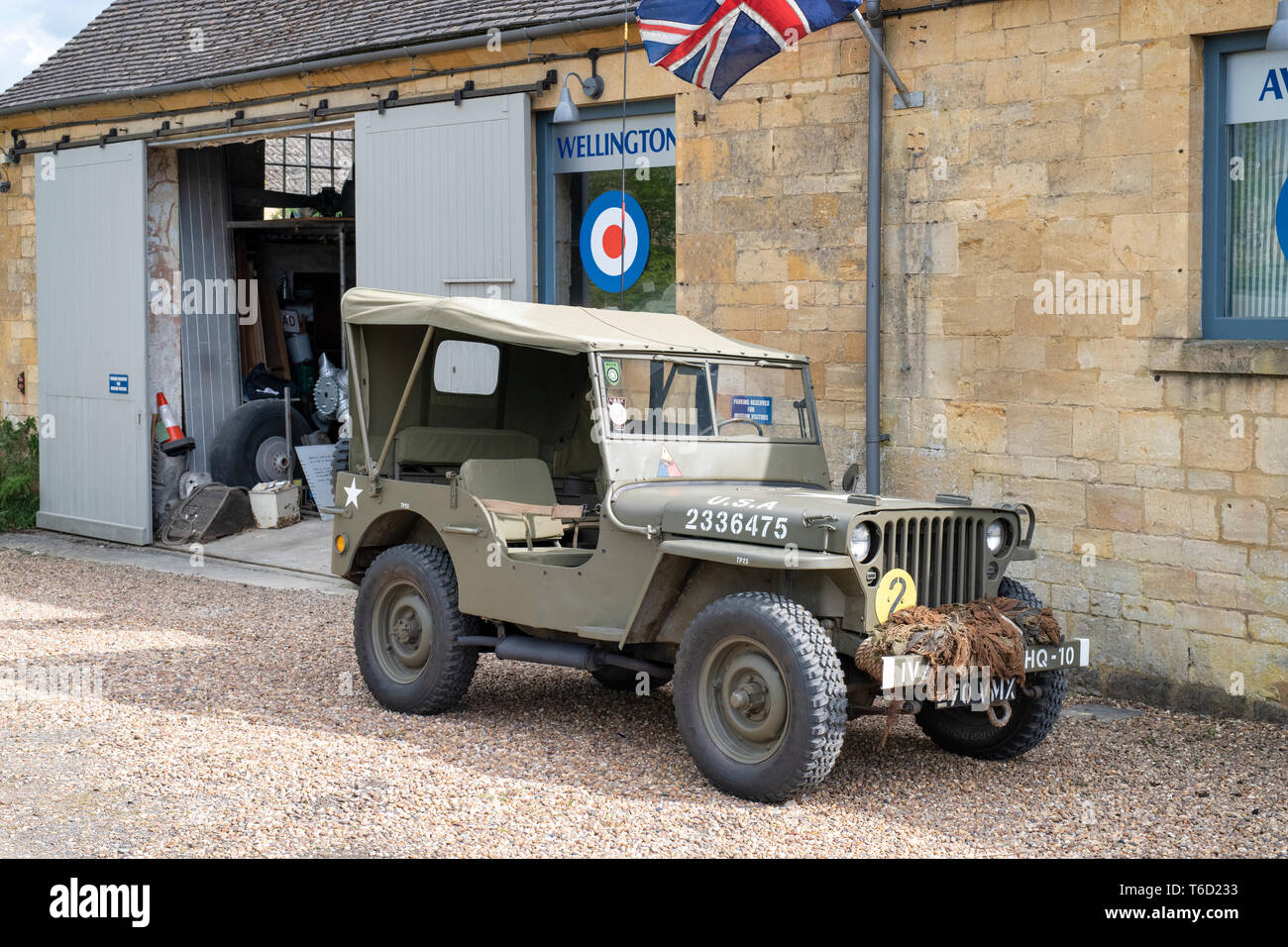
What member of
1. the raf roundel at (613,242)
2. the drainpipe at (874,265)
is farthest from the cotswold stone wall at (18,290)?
the drainpipe at (874,265)

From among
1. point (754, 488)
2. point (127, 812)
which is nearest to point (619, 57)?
point (754, 488)

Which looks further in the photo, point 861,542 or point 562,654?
point 562,654

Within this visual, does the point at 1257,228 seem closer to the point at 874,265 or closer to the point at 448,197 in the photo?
the point at 874,265

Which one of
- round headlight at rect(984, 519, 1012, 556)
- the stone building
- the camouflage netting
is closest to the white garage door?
the stone building

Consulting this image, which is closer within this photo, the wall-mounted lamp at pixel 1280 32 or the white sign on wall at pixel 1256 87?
the wall-mounted lamp at pixel 1280 32

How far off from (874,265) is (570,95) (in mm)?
2789

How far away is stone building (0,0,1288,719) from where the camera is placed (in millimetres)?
7207

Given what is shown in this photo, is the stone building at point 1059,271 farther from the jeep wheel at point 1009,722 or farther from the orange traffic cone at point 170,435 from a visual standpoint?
the orange traffic cone at point 170,435

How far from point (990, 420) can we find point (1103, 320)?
33.2 inches

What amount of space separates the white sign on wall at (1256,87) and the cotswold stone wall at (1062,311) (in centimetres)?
18

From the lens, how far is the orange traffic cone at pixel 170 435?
13383 millimetres

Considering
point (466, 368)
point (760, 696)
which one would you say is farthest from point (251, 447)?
point (760, 696)

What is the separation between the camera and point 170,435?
13.4 metres

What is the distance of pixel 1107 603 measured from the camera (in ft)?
25.1
